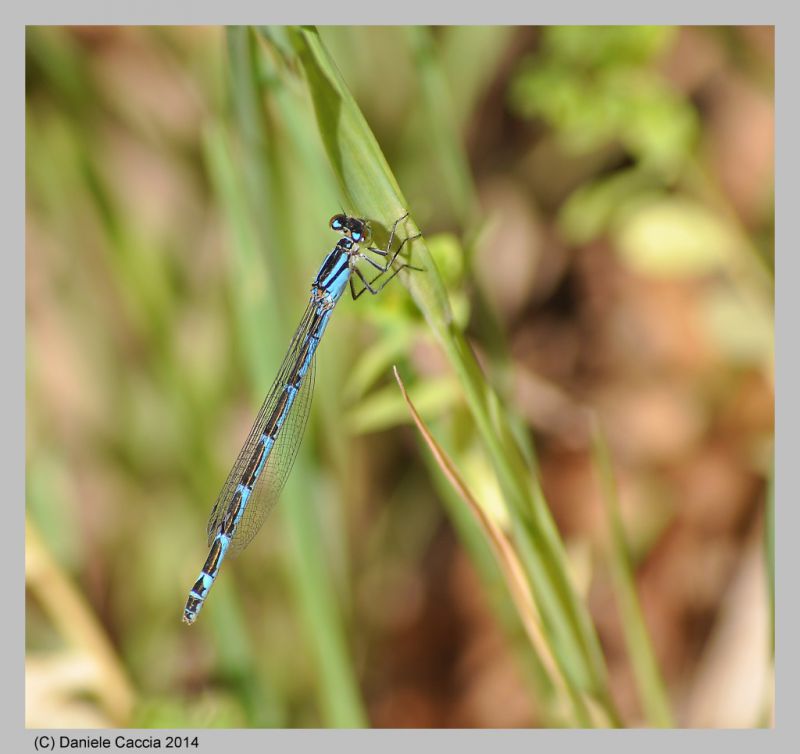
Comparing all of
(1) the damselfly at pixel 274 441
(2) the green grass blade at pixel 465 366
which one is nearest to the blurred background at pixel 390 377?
(1) the damselfly at pixel 274 441

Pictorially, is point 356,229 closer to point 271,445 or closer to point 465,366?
point 465,366

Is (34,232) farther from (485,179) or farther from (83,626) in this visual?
(485,179)

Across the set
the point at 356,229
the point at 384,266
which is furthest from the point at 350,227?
the point at 384,266

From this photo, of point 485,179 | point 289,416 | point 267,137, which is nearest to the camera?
point 267,137

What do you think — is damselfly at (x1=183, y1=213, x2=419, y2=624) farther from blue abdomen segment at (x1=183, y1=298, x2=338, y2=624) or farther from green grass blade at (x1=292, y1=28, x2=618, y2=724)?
green grass blade at (x1=292, y1=28, x2=618, y2=724)

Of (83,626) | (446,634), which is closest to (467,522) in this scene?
(83,626)

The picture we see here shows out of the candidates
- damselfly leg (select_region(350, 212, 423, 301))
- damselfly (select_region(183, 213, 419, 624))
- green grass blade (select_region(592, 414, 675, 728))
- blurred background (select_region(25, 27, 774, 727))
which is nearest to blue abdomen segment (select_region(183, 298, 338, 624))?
damselfly (select_region(183, 213, 419, 624))
